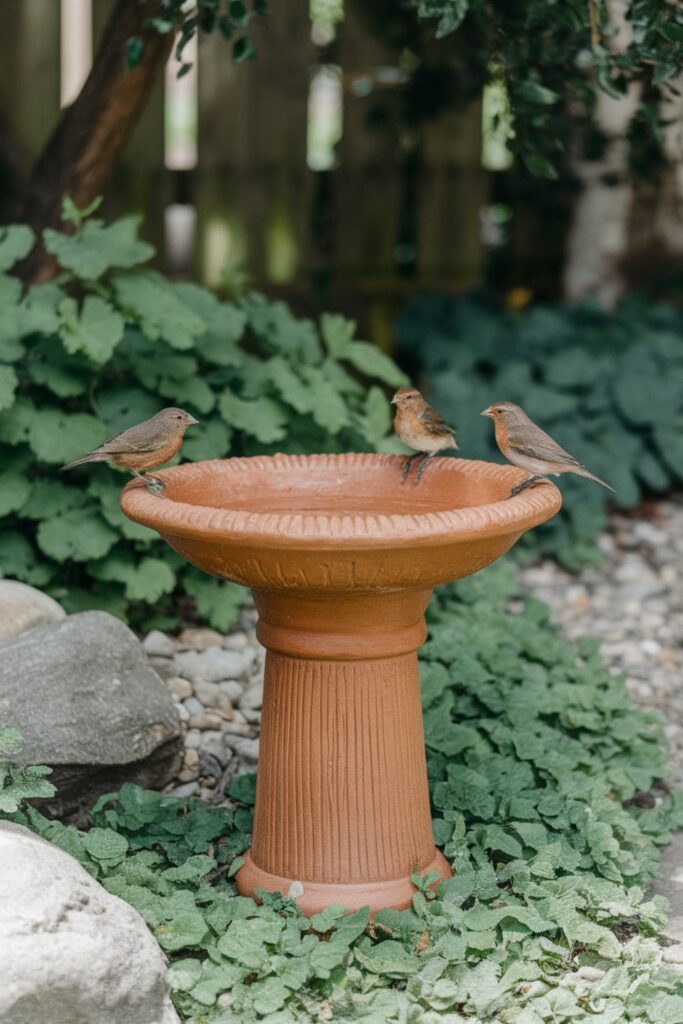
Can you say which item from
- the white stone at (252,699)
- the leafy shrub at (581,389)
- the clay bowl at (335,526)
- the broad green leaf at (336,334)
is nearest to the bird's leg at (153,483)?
the clay bowl at (335,526)

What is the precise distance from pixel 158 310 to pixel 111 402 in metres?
0.37

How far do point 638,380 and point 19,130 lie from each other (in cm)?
358

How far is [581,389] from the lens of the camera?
22.5 feet

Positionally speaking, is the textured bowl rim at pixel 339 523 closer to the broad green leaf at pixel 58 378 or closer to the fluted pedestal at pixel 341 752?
the fluted pedestal at pixel 341 752

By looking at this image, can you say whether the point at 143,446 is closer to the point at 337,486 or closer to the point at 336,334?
the point at 337,486

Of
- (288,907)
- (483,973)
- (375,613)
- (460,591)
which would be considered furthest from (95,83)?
(483,973)

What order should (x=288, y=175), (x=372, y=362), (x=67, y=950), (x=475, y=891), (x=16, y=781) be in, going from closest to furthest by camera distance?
1. (x=67, y=950)
2. (x=16, y=781)
3. (x=475, y=891)
4. (x=372, y=362)
5. (x=288, y=175)

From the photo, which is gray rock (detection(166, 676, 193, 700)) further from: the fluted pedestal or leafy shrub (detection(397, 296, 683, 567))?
leafy shrub (detection(397, 296, 683, 567))

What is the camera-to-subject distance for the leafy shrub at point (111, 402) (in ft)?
15.2

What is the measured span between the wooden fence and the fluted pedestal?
4.68m

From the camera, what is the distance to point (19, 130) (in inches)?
289

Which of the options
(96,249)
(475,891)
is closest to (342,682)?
(475,891)

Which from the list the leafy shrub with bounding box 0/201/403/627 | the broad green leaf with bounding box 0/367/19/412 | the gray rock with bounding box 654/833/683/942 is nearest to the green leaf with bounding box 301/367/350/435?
the leafy shrub with bounding box 0/201/403/627

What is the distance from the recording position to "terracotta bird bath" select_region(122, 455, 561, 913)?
9.95ft
